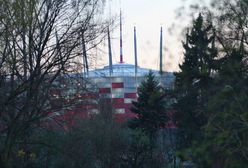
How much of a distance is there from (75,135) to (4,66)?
8.69m

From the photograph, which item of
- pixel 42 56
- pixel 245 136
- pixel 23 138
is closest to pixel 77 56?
pixel 42 56

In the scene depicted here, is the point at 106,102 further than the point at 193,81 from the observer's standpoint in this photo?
Yes

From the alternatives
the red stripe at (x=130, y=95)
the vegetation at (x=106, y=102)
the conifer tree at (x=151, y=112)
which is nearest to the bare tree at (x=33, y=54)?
the vegetation at (x=106, y=102)

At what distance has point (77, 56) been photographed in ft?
49.9

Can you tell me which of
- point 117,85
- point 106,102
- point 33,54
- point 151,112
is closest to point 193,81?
point 151,112

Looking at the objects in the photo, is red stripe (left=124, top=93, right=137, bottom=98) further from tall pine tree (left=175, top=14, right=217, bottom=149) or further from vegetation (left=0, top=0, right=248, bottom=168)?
tall pine tree (left=175, top=14, right=217, bottom=149)

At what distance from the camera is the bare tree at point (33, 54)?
45.8ft

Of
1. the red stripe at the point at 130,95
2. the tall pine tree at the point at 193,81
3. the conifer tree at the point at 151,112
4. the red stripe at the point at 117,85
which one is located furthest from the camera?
the red stripe at the point at 130,95

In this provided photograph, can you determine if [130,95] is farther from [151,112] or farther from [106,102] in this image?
[151,112]

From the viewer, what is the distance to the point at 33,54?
14.7 m

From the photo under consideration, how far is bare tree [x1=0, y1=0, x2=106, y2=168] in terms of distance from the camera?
14.0 meters

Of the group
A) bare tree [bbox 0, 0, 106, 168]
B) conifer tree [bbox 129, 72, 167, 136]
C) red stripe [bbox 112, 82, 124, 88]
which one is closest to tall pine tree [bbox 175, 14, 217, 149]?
conifer tree [bbox 129, 72, 167, 136]

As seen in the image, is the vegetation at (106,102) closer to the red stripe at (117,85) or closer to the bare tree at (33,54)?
the bare tree at (33,54)

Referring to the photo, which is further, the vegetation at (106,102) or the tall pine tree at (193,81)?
the tall pine tree at (193,81)
